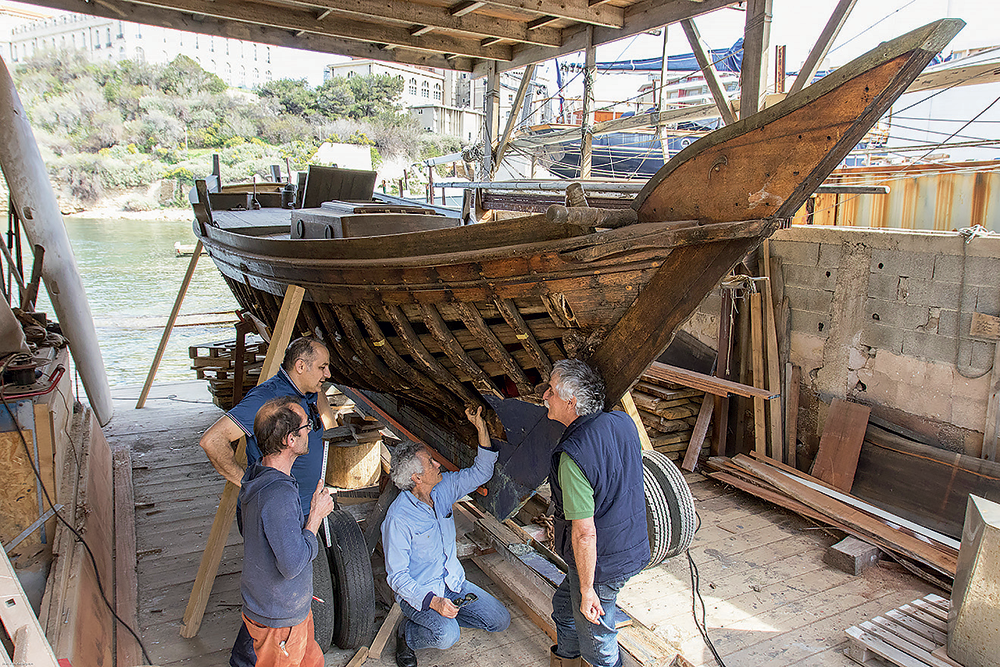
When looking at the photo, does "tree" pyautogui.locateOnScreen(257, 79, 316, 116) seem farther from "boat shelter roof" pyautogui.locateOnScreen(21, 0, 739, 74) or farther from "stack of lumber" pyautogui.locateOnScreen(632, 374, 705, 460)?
"stack of lumber" pyautogui.locateOnScreen(632, 374, 705, 460)

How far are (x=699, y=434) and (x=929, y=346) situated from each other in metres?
1.94

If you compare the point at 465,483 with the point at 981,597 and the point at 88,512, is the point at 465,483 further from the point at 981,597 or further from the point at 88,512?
the point at 981,597

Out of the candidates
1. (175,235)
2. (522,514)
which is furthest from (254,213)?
(175,235)

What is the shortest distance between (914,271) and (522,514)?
3.26 meters

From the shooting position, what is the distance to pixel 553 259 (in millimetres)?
2283

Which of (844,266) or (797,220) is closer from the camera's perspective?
(844,266)

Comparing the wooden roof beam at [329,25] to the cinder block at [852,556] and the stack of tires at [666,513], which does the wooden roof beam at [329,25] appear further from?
the cinder block at [852,556]

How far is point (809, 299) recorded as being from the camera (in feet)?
16.5

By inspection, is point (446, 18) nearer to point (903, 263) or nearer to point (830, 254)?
point (830, 254)

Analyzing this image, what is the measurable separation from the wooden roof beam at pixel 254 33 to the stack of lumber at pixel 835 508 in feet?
18.7

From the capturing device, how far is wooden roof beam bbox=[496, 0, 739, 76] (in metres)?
4.68

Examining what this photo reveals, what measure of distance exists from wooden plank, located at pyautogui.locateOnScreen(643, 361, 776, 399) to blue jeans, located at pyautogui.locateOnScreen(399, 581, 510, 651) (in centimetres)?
266

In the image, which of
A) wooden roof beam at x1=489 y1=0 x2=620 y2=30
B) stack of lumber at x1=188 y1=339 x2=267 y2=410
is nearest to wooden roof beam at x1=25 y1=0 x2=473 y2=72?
wooden roof beam at x1=489 y1=0 x2=620 y2=30

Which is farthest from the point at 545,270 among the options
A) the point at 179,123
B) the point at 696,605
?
the point at 179,123
